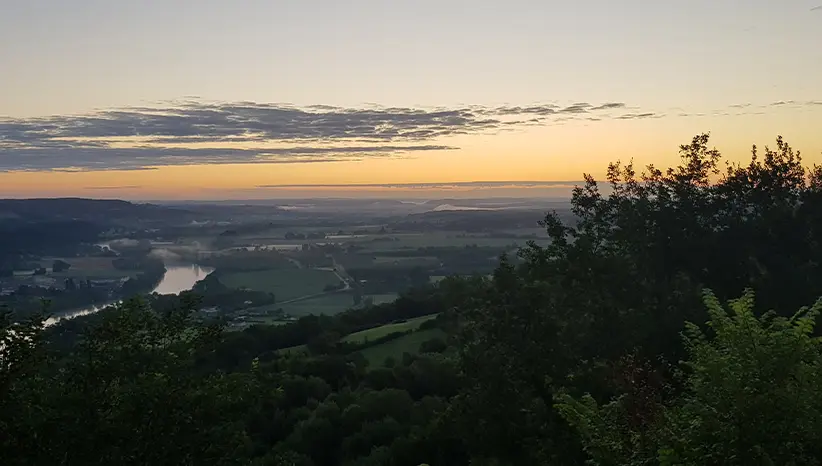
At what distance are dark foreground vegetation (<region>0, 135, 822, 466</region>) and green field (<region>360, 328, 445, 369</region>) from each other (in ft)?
4.02

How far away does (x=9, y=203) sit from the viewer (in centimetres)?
7512

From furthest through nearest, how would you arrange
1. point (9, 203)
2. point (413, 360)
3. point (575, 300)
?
→ point (9, 203) → point (413, 360) → point (575, 300)

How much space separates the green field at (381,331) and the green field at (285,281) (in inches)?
678

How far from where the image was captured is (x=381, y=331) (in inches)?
1837

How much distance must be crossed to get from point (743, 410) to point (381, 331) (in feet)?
130

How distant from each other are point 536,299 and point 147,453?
11899 mm

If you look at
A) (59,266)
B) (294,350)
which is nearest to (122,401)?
(294,350)

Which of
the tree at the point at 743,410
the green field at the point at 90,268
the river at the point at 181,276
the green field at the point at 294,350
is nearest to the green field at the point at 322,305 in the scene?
the river at the point at 181,276

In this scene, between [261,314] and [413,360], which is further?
[261,314]

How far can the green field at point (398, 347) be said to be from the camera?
39344 mm

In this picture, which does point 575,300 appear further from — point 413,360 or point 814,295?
point 413,360

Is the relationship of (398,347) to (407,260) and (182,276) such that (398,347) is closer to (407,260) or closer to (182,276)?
(182,276)

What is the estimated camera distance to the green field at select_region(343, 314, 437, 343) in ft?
147

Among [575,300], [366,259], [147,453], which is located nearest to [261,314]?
[366,259]
